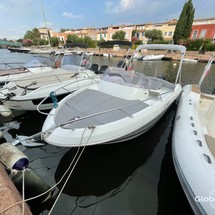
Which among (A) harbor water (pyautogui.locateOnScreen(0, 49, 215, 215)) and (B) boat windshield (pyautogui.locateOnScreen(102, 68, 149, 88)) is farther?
(B) boat windshield (pyautogui.locateOnScreen(102, 68, 149, 88))

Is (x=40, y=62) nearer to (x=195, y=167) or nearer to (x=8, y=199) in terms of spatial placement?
(x=8, y=199)

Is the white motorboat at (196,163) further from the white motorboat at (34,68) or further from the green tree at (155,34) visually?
the green tree at (155,34)

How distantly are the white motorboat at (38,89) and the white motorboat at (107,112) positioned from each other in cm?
85

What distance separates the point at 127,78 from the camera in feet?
12.7

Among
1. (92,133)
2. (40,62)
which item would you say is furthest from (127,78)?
(40,62)

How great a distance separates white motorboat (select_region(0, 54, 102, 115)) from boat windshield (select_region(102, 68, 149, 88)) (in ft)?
4.51

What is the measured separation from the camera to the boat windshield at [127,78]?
3771 mm

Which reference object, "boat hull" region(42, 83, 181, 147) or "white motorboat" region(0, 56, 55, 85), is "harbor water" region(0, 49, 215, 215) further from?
"white motorboat" region(0, 56, 55, 85)

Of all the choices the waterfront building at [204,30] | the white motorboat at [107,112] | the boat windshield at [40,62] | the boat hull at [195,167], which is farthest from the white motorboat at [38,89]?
the waterfront building at [204,30]

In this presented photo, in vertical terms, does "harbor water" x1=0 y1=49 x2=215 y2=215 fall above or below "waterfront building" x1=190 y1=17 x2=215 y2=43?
below

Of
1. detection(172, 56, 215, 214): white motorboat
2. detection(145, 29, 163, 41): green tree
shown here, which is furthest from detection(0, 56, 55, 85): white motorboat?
detection(145, 29, 163, 41): green tree

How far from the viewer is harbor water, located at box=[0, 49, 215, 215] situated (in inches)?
91.0

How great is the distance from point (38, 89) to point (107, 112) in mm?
2479

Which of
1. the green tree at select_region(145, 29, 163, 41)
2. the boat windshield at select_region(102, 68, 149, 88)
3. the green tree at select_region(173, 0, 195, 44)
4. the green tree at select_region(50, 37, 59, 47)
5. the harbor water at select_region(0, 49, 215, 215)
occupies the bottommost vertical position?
the green tree at select_region(50, 37, 59, 47)
